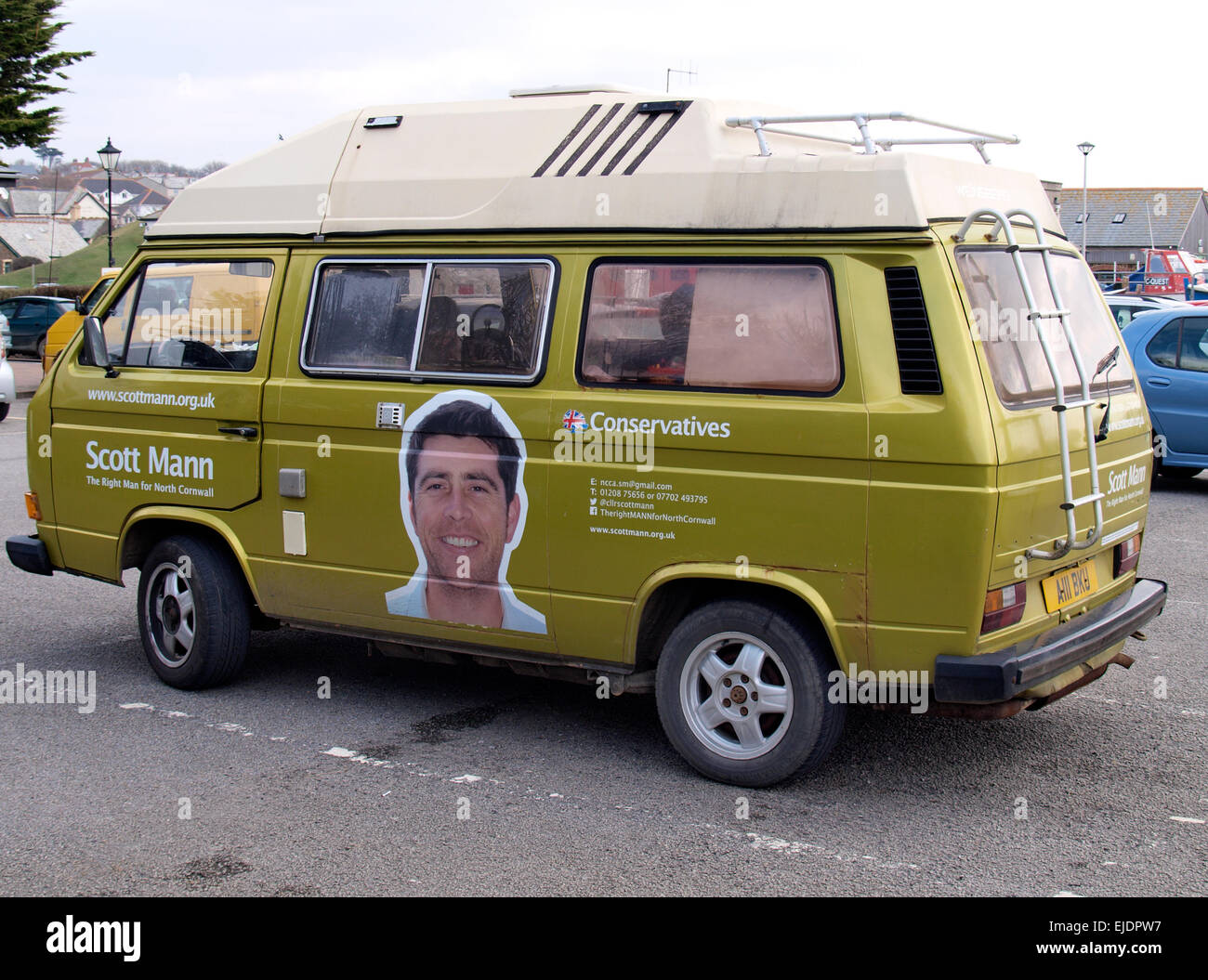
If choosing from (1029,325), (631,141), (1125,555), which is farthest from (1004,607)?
(631,141)

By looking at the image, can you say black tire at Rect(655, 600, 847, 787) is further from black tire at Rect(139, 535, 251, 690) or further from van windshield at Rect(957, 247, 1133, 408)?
black tire at Rect(139, 535, 251, 690)

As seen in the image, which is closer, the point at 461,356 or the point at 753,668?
the point at 753,668

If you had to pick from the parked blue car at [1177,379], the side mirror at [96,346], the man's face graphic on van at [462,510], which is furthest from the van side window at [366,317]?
the parked blue car at [1177,379]

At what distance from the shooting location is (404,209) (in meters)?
5.70

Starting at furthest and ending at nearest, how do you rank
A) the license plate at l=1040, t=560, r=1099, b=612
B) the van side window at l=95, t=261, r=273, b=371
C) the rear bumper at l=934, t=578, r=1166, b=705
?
the van side window at l=95, t=261, r=273, b=371
the license plate at l=1040, t=560, r=1099, b=612
the rear bumper at l=934, t=578, r=1166, b=705

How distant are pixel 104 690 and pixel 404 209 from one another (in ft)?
9.37

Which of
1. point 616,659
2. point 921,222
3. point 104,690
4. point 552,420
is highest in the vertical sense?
point 921,222

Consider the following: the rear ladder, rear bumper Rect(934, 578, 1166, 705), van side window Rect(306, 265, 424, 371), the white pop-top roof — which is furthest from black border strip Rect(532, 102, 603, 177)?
rear bumper Rect(934, 578, 1166, 705)

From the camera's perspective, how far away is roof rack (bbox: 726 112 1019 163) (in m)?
4.82

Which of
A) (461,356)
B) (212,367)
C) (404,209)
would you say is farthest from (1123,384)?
(212,367)

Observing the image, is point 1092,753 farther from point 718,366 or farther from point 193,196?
point 193,196

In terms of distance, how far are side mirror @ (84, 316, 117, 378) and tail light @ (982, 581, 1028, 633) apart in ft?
14.5

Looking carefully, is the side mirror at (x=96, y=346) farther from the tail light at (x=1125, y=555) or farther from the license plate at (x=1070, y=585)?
the tail light at (x=1125, y=555)
